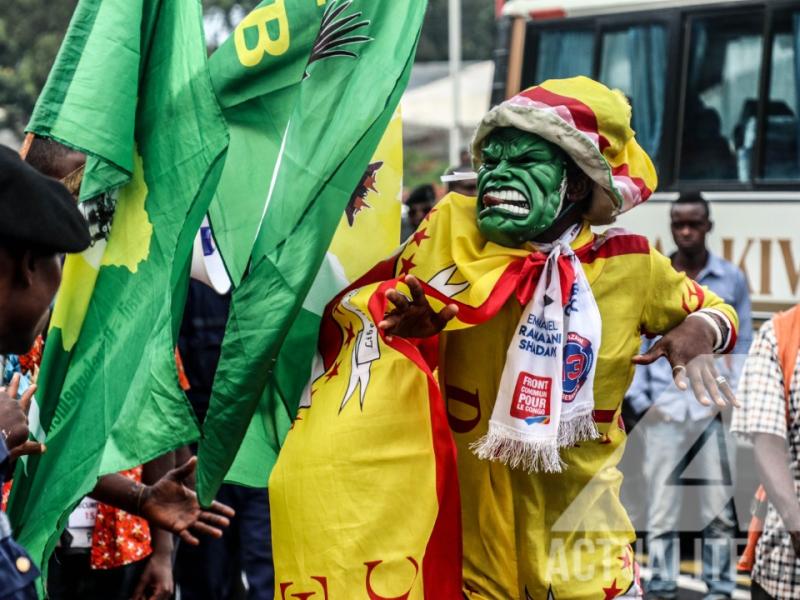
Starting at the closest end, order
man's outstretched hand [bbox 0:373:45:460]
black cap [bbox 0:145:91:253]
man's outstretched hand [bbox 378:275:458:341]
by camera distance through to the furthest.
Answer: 1. black cap [bbox 0:145:91:253]
2. man's outstretched hand [bbox 0:373:45:460]
3. man's outstretched hand [bbox 378:275:458:341]

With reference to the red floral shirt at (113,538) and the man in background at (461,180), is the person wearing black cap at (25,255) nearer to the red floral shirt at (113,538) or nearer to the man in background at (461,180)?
the man in background at (461,180)

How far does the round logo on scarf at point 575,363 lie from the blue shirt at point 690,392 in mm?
4260

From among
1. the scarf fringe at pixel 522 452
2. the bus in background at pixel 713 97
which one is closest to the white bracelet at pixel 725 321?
the scarf fringe at pixel 522 452

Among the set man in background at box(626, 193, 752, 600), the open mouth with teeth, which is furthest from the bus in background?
the open mouth with teeth

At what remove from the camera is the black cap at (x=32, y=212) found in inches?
95.0

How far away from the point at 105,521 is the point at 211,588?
1.46 metres

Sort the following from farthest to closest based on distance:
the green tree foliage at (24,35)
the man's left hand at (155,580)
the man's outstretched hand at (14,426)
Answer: the green tree foliage at (24,35), the man's left hand at (155,580), the man's outstretched hand at (14,426)

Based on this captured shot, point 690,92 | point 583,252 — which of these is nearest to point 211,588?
point 583,252

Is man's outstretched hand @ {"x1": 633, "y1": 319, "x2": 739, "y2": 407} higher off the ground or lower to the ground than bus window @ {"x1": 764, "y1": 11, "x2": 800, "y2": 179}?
lower

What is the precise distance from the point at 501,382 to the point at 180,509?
0.97 meters

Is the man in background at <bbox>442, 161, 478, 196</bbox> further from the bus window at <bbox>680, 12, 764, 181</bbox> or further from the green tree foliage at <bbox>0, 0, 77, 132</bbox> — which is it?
the green tree foliage at <bbox>0, 0, 77, 132</bbox>

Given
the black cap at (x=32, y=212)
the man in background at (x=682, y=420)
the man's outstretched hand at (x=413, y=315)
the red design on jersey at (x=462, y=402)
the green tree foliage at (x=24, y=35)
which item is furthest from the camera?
the green tree foliage at (x=24, y=35)

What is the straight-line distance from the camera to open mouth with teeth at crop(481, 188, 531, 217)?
344 cm

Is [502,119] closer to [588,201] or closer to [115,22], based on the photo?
[588,201]
